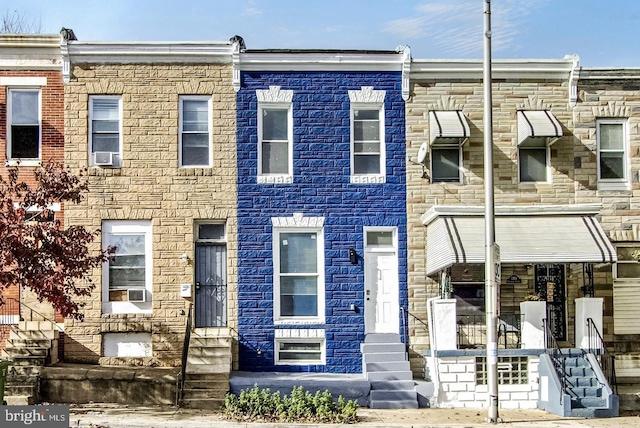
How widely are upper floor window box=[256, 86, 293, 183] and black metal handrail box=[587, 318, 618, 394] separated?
7.41m

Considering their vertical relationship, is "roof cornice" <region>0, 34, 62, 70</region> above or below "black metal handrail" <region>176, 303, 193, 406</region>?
above

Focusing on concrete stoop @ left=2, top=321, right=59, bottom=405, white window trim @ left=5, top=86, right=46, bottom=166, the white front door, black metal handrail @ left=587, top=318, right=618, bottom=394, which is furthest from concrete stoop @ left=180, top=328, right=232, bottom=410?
black metal handrail @ left=587, top=318, right=618, bottom=394

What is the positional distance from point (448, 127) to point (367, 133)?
75.5 inches

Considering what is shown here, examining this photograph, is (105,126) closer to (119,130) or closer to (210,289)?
(119,130)

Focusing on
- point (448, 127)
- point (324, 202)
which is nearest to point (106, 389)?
point (324, 202)

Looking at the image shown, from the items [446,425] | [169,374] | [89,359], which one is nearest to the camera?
[446,425]

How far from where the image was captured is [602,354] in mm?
18906

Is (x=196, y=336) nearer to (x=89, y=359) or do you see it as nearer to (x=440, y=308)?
(x=89, y=359)

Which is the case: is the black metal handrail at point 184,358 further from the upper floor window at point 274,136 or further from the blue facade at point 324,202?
the upper floor window at point 274,136

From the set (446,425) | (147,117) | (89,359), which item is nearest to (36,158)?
(147,117)

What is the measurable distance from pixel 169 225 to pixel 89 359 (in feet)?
11.2

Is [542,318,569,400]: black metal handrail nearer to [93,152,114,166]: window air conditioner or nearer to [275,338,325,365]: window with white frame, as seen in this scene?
[275,338,325,365]: window with white frame

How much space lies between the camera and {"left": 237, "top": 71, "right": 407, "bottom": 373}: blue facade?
1964 cm

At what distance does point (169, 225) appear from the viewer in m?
19.7
